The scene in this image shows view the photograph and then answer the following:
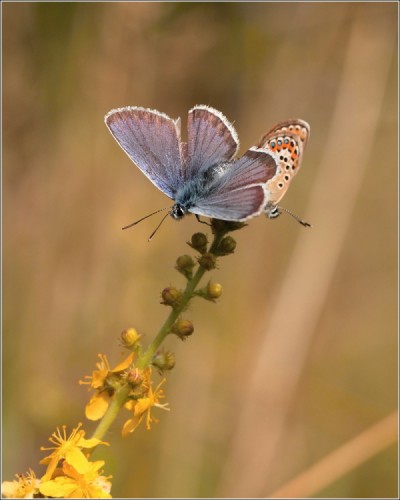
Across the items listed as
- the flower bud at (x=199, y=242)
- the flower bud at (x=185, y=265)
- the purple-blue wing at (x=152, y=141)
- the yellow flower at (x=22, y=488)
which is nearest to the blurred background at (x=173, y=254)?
the purple-blue wing at (x=152, y=141)

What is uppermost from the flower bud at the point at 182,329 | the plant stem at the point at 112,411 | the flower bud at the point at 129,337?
the flower bud at the point at 182,329

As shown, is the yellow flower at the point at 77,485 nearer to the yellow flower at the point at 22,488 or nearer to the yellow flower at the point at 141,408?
the yellow flower at the point at 22,488

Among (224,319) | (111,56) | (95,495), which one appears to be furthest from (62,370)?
(95,495)

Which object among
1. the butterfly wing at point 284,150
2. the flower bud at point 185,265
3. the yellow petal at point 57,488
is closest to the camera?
the yellow petal at point 57,488

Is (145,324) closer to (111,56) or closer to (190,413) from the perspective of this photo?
(190,413)

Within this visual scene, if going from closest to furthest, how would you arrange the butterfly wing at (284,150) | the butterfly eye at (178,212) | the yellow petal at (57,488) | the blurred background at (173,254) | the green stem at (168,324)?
the yellow petal at (57,488) → the green stem at (168,324) → the butterfly wing at (284,150) → the butterfly eye at (178,212) → the blurred background at (173,254)

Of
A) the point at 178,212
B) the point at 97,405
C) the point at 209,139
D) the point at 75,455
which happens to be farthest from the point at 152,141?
the point at 75,455

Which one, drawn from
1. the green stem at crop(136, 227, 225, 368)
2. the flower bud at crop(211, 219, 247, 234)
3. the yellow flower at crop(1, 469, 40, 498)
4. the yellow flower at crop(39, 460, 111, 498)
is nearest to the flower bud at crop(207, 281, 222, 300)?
the green stem at crop(136, 227, 225, 368)
